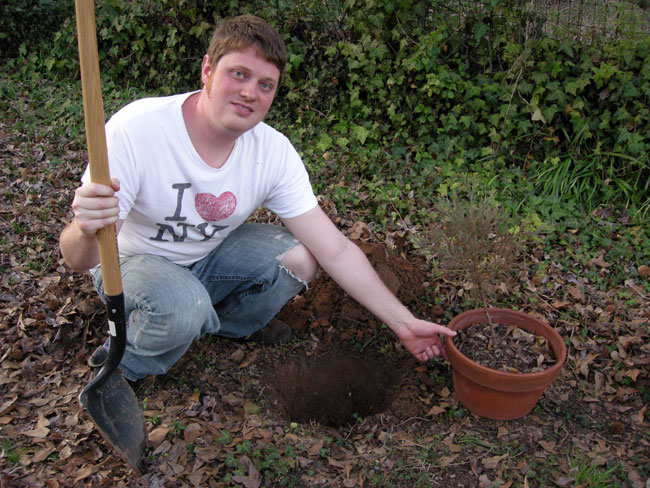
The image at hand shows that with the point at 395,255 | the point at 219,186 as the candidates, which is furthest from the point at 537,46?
the point at 219,186

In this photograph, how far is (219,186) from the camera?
8.25 feet

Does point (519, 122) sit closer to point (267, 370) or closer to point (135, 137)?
point (267, 370)

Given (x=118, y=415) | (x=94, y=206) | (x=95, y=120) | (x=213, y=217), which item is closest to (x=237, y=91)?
(x=213, y=217)

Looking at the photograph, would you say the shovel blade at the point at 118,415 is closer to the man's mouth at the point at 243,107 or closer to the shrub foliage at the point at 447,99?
the man's mouth at the point at 243,107

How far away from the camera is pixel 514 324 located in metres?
2.80

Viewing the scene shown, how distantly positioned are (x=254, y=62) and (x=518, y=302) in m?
2.23

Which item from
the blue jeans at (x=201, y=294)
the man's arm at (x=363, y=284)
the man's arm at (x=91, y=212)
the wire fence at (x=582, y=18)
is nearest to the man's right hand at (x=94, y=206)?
the man's arm at (x=91, y=212)

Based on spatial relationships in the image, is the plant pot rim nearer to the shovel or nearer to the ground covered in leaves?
the ground covered in leaves

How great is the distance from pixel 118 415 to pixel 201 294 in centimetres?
62

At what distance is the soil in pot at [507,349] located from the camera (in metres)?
2.57

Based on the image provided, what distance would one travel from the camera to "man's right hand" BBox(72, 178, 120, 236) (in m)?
1.82

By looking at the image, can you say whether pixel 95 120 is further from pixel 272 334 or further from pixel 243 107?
pixel 272 334

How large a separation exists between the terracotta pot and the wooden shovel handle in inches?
61.0

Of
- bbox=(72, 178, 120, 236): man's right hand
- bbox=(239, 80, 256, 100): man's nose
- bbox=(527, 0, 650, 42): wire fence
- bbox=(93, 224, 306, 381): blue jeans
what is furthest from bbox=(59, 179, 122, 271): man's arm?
bbox=(527, 0, 650, 42): wire fence
